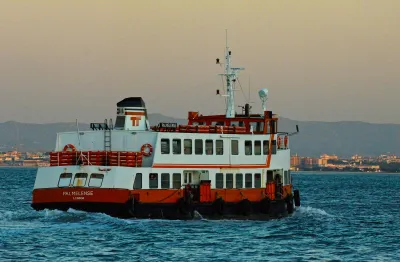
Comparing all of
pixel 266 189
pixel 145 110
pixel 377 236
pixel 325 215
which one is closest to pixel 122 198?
pixel 145 110

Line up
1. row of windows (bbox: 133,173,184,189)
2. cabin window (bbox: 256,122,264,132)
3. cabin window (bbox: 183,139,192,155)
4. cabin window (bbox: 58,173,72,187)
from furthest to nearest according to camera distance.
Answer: cabin window (bbox: 256,122,264,132), cabin window (bbox: 183,139,192,155), cabin window (bbox: 58,173,72,187), row of windows (bbox: 133,173,184,189)

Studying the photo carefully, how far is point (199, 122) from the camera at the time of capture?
182ft

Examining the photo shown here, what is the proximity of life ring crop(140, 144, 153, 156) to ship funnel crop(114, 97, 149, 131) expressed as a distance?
1.77m

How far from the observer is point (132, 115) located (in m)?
49.6

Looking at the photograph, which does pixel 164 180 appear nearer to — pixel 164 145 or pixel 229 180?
pixel 164 145

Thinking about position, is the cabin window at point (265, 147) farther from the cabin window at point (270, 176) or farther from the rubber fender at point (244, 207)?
the rubber fender at point (244, 207)

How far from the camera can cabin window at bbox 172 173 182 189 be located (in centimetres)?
4844

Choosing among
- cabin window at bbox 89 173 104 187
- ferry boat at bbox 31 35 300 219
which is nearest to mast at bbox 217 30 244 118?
ferry boat at bbox 31 35 300 219

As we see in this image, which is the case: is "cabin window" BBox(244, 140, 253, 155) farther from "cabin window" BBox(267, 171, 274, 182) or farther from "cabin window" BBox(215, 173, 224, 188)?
Answer: "cabin window" BBox(215, 173, 224, 188)

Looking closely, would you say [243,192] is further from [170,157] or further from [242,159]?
[170,157]

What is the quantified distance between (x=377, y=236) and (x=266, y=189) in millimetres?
7154

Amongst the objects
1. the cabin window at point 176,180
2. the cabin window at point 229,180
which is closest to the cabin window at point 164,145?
the cabin window at point 176,180

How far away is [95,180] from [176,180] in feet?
14.7

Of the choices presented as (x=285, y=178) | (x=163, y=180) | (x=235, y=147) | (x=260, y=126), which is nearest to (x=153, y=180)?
(x=163, y=180)
